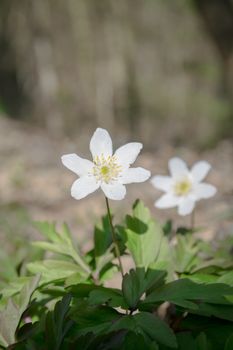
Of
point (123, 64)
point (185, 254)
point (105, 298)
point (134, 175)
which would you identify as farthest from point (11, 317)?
point (123, 64)

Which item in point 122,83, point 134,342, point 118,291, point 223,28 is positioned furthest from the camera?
point 122,83

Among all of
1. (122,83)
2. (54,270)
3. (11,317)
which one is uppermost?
(122,83)

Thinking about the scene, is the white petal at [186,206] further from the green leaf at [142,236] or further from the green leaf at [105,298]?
the green leaf at [105,298]

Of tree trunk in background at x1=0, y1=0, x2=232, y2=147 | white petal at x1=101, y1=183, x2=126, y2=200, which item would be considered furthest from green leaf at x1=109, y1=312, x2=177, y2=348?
tree trunk in background at x1=0, y1=0, x2=232, y2=147

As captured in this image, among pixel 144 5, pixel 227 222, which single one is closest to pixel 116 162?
pixel 227 222

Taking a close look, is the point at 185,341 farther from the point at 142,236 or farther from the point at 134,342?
the point at 142,236

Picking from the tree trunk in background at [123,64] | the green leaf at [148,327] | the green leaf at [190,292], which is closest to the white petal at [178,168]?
the green leaf at [190,292]
